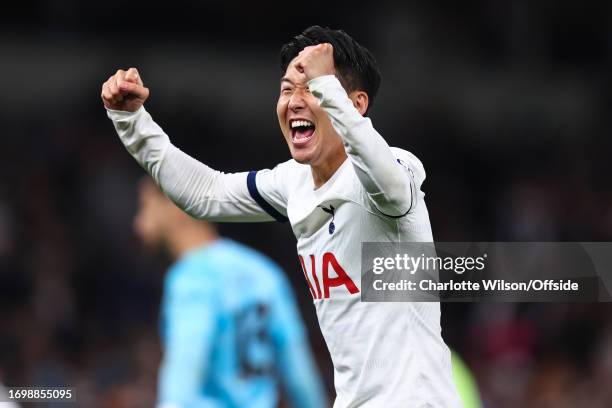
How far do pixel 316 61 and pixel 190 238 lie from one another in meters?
2.70

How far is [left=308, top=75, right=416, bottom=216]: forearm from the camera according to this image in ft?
10.5

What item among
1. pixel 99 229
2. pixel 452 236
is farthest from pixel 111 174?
pixel 452 236

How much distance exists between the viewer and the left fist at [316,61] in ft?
11.1

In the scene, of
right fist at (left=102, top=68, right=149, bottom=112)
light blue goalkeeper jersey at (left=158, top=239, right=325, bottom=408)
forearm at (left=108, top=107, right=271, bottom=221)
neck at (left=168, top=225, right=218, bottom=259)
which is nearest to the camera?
right fist at (left=102, top=68, right=149, bottom=112)

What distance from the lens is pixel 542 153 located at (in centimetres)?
1277

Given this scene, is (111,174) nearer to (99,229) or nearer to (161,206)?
Result: (99,229)

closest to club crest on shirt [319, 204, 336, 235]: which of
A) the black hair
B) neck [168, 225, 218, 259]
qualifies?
the black hair

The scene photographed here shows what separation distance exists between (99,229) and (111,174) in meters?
0.52

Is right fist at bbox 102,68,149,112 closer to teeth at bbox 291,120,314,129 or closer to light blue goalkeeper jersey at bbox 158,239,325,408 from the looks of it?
teeth at bbox 291,120,314,129

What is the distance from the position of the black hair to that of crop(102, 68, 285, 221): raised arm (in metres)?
0.48

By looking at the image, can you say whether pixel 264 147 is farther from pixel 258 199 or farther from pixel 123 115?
pixel 123 115

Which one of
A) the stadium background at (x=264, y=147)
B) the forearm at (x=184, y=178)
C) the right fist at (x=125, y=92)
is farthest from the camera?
the stadium background at (x=264, y=147)

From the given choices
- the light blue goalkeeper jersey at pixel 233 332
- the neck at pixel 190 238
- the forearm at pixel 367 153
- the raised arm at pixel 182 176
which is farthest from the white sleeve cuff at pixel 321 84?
the neck at pixel 190 238

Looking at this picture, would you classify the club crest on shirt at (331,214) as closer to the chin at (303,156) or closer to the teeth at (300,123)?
the chin at (303,156)
